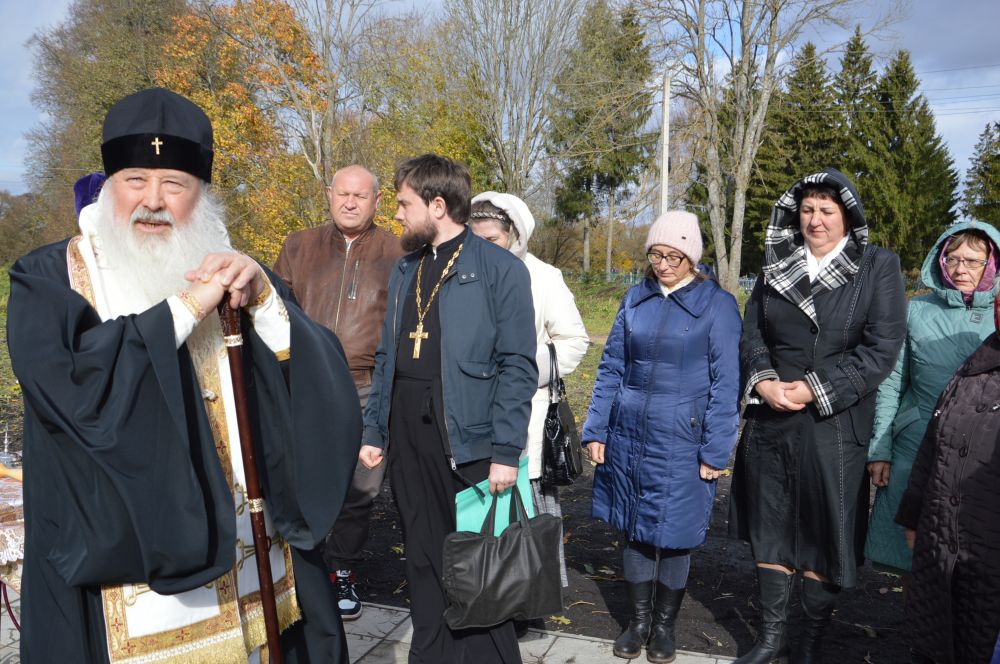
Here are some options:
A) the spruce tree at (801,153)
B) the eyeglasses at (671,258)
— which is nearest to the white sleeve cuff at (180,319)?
the eyeglasses at (671,258)

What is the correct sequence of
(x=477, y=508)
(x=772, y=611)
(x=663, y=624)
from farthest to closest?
(x=663, y=624), (x=772, y=611), (x=477, y=508)

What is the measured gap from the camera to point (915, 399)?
10.9ft

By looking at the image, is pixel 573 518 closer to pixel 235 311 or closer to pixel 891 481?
pixel 891 481

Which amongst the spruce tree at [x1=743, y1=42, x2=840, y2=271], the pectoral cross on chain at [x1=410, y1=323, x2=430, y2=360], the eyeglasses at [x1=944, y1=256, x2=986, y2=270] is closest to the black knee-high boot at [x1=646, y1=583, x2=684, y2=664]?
the pectoral cross on chain at [x1=410, y1=323, x2=430, y2=360]

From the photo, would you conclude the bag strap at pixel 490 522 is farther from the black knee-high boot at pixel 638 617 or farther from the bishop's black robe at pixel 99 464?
the bishop's black robe at pixel 99 464

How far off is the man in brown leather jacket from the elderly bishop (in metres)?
1.78

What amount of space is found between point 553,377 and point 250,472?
212 centimetres

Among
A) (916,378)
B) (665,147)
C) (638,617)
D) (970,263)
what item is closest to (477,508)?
(638,617)

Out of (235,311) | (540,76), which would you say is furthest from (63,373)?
(540,76)

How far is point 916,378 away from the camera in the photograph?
331 cm

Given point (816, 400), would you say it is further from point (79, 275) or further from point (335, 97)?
point (335, 97)

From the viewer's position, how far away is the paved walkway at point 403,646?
3412mm

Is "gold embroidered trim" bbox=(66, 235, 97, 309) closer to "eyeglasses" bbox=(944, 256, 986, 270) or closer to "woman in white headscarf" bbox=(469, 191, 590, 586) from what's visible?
"woman in white headscarf" bbox=(469, 191, 590, 586)

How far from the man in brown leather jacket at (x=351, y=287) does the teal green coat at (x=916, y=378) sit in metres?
2.38
